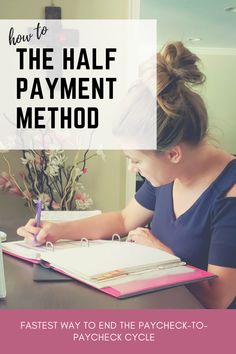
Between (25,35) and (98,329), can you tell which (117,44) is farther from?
(98,329)

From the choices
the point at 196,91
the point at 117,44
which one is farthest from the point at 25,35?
the point at 196,91

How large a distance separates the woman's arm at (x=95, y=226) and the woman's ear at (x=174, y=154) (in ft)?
0.60

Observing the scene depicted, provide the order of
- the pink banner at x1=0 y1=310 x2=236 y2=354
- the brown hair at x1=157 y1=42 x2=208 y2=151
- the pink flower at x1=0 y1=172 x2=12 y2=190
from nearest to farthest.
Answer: the pink banner at x1=0 y1=310 x2=236 y2=354
the brown hair at x1=157 y1=42 x2=208 y2=151
the pink flower at x1=0 y1=172 x2=12 y2=190

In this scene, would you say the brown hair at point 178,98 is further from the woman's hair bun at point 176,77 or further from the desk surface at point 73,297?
the desk surface at point 73,297

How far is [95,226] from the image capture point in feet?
3.85

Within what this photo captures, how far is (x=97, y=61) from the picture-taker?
110 centimetres

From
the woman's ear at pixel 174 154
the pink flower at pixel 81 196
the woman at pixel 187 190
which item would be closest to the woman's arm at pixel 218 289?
the woman at pixel 187 190

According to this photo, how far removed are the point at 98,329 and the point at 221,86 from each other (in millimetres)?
559

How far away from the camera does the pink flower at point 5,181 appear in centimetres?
119

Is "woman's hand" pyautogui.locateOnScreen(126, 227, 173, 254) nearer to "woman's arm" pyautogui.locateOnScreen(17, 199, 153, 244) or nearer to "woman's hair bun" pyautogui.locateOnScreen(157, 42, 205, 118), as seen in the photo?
"woman's arm" pyautogui.locateOnScreen(17, 199, 153, 244)

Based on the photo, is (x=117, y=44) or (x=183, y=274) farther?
(x=117, y=44)

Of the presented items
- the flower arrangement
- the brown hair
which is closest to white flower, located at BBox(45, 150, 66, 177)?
the flower arrangement

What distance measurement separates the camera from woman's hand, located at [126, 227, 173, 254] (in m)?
1.07

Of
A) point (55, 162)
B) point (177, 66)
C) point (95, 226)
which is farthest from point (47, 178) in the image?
point (177, 66)
